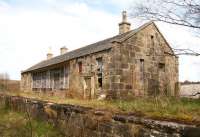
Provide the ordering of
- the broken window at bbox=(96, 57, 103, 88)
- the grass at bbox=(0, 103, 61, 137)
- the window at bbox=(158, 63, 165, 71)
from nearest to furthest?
the grass at bbox=(0, 103, 61, 137)
the broken window at bbox=(96, 57, 103, 88)
the window at bbox=(158, 63, 165, 71)

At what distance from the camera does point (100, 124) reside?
7.41 meters

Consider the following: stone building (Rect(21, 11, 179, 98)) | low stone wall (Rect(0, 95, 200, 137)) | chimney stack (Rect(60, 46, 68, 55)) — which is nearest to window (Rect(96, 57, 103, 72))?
stone building (Rect(21, 11, 179, 98))

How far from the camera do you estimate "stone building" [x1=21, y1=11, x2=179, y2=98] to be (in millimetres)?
19094

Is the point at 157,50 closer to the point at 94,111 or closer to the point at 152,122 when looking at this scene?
the point at 94,111

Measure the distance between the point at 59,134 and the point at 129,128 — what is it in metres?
3.55

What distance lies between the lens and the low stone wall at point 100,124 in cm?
510

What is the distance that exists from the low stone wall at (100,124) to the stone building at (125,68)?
8.09 m

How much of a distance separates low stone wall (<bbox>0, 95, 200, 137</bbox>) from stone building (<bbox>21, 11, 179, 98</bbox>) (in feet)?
26.6

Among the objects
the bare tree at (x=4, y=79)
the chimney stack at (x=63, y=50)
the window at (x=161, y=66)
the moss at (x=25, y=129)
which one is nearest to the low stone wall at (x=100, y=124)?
the moss at (x=25, y=129)

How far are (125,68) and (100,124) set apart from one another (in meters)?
12.4

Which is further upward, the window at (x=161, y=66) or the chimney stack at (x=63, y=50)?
the chimney stack at (x=63, y=50)

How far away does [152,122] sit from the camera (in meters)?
5.57

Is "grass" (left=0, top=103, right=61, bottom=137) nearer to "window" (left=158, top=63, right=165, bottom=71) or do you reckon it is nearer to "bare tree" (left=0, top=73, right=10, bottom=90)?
"window" (left=158, top=63, right=165, bottom=71)

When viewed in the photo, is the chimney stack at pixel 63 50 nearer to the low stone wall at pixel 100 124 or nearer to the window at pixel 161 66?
the window at pixel 161 66
